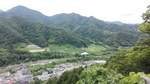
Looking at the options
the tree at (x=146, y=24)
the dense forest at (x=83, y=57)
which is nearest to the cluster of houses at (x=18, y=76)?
the dense forest at (x=83, y=57)

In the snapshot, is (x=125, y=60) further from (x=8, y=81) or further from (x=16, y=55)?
(x=16, y=55)

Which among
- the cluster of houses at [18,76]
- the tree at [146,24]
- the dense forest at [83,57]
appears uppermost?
the tree at [146,24]

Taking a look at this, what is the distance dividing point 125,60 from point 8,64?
116125 millimetres

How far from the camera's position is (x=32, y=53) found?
6043 inches

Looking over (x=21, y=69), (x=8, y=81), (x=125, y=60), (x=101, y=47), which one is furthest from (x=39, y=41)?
(x=125, y=60)

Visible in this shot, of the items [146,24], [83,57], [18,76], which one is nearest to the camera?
[146,24]

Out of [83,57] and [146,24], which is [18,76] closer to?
[83,57]

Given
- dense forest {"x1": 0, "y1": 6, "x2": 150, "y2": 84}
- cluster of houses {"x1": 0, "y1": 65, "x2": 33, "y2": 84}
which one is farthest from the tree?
cluster of houses {"x1": 0, "y1": 65, "x2": 33, "y2": 84}

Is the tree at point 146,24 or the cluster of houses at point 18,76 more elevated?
the tree at point 146,24

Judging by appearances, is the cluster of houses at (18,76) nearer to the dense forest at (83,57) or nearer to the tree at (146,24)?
the dense forest at (83,57)

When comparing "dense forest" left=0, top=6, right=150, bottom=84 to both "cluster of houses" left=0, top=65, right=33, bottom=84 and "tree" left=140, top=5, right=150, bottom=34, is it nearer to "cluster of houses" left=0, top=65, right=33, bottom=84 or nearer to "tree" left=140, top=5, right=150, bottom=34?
"tree" left=140, top=5, right=150, bottom=34

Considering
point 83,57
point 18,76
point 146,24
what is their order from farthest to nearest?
point 83,57
point 18,76
point 146,24

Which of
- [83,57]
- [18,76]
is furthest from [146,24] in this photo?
[83,57]

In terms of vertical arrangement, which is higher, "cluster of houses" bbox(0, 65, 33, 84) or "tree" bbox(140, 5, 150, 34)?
"tree" bbox(140, 5, 150, 34)
